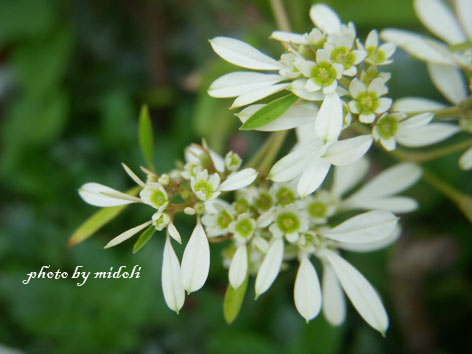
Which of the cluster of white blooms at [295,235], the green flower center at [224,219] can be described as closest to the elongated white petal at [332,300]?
the cluster of white blooms at [295,235]

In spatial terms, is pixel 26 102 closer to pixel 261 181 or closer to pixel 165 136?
pixel 165 136

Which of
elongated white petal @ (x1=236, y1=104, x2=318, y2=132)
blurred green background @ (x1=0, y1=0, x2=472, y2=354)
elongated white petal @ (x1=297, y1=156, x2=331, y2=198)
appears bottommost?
blurred green background @ (x1=0, y1=0, x2=472, y2=354)

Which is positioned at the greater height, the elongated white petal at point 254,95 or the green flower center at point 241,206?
the elongated white petal at point 254,95

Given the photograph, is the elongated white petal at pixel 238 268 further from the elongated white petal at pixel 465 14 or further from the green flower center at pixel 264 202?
the elongated white petal at pixel 465 14

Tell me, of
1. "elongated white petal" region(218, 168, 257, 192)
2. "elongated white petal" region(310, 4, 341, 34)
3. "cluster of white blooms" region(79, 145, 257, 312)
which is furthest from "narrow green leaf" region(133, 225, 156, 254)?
"elongated white petal" region(310, 4, 341, 34)

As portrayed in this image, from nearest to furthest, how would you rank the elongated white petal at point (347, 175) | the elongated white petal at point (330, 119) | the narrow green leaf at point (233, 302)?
the elongated white petal at point (330, 119) < the narrow green leaf at point (233, 302) < the elongated white petal at point (347, 175)

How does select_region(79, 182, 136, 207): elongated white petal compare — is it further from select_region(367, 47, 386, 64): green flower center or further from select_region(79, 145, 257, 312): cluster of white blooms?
select_region(367, 47, 386, 64): green flower center
